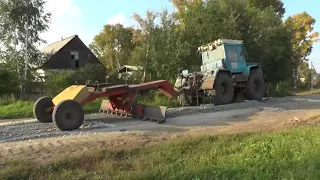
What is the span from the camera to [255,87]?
20.5 meters

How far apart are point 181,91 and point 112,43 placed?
159 feet

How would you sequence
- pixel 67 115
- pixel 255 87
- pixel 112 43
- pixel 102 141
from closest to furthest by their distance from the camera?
pixel 102 141 → pixel 67 115 → pixel 255 87 → pixel 112 43

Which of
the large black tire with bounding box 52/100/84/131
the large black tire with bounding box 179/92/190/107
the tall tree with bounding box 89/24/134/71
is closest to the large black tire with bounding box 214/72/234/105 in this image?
the large black tire with bounding box 179/92/190/107

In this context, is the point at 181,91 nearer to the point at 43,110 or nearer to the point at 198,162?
the point at 43,110

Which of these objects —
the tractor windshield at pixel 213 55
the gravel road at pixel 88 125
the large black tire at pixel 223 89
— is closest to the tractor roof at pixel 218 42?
the tractor windshield at pixel 213 55

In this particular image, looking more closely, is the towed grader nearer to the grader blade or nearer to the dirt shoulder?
the grader blade

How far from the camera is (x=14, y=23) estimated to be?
86.4ft

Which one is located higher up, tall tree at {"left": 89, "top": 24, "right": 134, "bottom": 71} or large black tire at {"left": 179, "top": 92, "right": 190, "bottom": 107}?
tall tree at {"left": 89, "top": 24, "right": 134, "bottom": 71}

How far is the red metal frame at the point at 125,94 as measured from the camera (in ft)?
43.8

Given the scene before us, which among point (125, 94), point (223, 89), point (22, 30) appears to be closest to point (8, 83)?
point (22, 30)

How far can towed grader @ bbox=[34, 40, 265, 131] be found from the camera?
12.3 metres

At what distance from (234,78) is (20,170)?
46.9 ft

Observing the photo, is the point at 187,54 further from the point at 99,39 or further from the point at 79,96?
the point at 99,39

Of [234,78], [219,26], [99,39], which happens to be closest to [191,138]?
[234,78]
